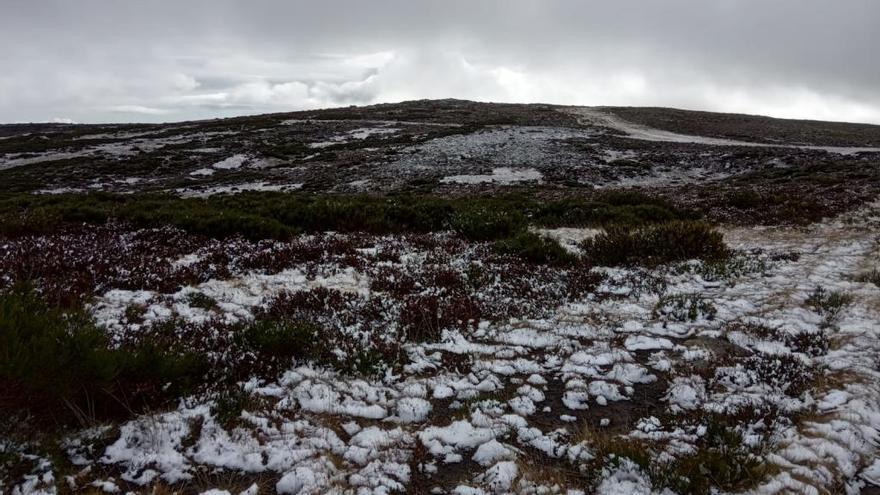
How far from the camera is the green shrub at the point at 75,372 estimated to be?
5.07 m

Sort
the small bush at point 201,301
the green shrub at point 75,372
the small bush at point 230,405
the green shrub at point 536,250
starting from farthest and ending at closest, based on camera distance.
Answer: the green shrub at point 536,250 < the small bush at point 201,301 < the small bush at point 230,405 < the green shrub at point 75,372

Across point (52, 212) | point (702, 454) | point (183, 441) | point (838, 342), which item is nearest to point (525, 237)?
point (838, 342)

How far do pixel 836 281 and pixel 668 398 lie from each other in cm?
650

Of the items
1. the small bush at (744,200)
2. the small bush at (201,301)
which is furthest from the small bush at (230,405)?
the small bush at (744,200)

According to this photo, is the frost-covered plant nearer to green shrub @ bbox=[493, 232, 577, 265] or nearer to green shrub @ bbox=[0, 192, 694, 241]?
green shrub @ bbox=[493, 232, 577, 265]

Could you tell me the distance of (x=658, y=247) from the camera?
12.5 metres

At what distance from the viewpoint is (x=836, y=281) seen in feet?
32.3

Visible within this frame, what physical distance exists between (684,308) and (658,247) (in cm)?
421

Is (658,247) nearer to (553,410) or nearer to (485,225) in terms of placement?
(485,225)

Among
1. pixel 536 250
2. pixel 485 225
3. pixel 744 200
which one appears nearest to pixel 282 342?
pixel 536 250

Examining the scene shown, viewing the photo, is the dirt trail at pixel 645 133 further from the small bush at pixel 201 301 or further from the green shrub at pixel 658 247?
the small bush at pixel 201 301

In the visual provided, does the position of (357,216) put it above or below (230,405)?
above

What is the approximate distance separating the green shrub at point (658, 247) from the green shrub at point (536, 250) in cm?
75

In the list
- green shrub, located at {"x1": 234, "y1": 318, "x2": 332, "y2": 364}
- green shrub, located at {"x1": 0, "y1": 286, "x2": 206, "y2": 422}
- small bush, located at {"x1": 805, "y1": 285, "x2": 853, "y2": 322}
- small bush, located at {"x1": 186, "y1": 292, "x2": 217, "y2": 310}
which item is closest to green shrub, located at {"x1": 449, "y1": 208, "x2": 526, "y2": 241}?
small bush, located at {"x1": 805, "y1": 285, "x2": 853, "y2": 322}
